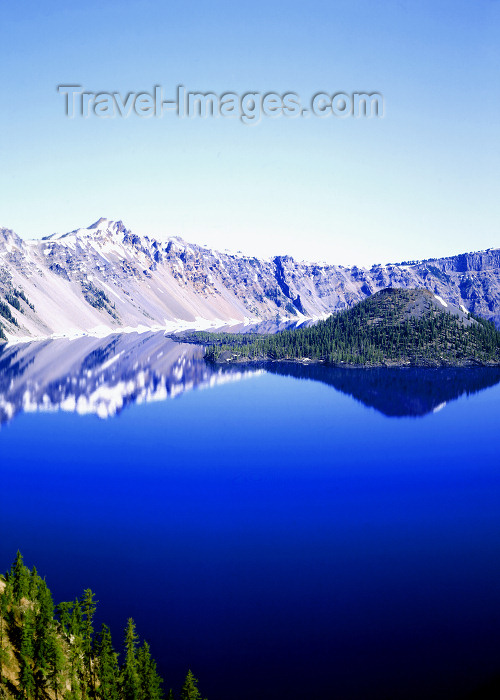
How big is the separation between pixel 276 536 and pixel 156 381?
105 metres

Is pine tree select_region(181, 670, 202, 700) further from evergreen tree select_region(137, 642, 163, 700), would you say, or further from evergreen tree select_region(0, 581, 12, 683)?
evergreen tree select_region(0, 581, 12, 683)

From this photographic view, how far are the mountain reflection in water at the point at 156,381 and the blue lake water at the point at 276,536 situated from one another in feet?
19.8

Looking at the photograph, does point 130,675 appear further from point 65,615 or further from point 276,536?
point 276,536

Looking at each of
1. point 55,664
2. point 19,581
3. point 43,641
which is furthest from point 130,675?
point 19,581

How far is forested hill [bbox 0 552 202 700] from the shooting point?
2878cm

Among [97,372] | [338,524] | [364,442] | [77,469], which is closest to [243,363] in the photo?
[97,372]

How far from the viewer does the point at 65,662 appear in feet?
102

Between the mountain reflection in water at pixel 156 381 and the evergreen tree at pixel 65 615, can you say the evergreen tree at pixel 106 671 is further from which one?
the mountain reflection in water at pixel 156 381

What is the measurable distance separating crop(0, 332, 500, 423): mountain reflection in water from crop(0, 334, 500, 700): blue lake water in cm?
604

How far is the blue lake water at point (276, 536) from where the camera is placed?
111 feet

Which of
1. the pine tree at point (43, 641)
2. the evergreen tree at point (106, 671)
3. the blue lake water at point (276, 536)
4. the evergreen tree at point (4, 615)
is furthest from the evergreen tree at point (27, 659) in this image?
the blue lake water at point (276, 536)

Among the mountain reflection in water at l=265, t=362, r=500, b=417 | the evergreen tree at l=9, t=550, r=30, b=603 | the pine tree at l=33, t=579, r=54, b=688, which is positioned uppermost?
the mountain reflection in water at l=265, t=362, r=500, b=417


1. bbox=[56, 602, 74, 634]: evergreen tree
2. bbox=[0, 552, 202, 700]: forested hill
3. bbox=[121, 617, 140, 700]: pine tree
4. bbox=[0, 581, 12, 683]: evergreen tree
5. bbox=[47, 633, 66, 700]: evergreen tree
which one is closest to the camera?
bbox=[121, 617, 140, 700]: pine tree

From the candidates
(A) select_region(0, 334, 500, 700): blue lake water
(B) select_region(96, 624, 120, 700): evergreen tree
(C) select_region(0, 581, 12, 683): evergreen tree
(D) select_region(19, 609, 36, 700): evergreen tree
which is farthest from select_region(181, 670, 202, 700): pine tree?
(C) select_region(0, 581, 12, 683): evergreen tree
